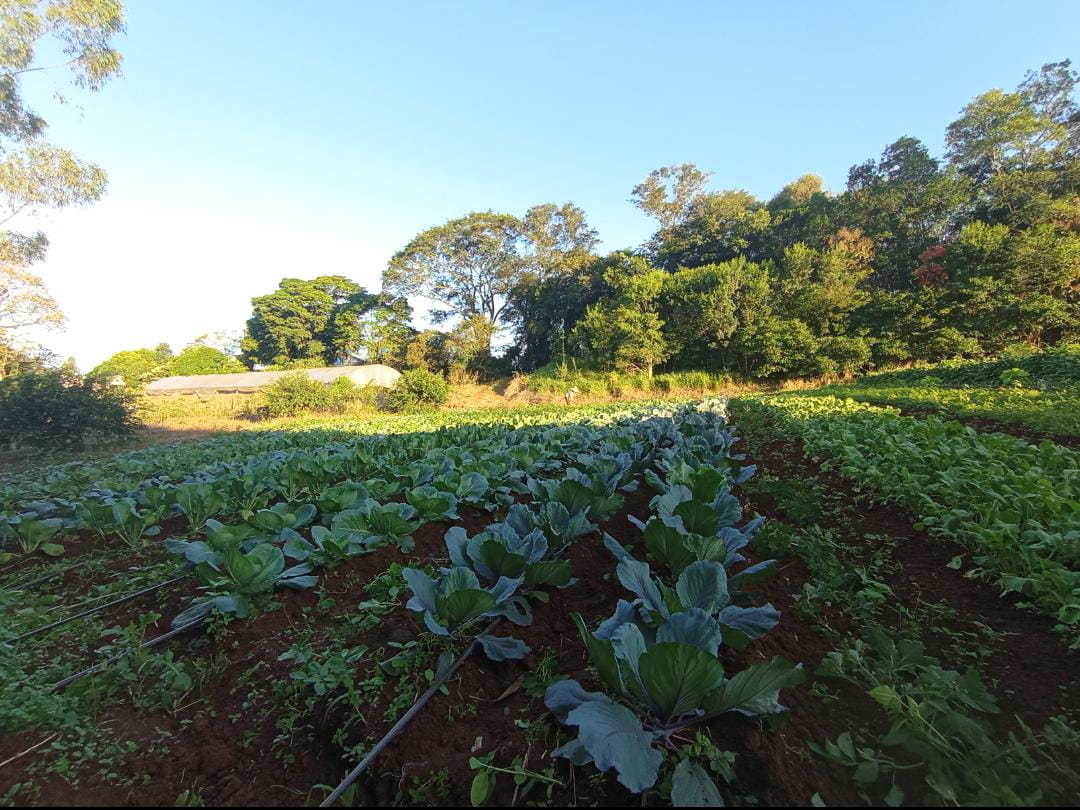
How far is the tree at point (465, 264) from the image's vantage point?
121 ft

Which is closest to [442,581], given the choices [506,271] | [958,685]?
[958,685]

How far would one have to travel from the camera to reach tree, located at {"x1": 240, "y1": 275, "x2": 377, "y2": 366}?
45.8m

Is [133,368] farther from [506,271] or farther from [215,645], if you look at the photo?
[215,645]

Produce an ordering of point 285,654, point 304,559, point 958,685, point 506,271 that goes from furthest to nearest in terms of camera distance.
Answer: point 506,271
point 304,559
point 285,654
point 958,685

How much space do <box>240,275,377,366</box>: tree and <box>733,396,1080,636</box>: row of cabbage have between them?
1801 inches

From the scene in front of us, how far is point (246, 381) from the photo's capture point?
3116 cm

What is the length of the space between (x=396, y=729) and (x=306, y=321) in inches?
2111

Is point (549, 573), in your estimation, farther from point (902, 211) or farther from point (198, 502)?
point (902, 211)

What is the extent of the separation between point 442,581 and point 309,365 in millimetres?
47603

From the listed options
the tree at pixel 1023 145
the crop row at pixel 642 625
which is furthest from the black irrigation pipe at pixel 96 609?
the tree at pixel 1023 145

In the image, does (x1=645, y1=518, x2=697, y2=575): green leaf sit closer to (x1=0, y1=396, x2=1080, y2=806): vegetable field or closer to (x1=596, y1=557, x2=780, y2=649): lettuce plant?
(x1=0, y1=396, x2=1080, y2=806): vegetable field

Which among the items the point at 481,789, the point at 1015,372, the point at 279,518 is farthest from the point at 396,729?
the point at 1015,372

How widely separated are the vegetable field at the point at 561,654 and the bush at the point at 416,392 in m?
21.3

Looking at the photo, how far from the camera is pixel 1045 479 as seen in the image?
2.78m
